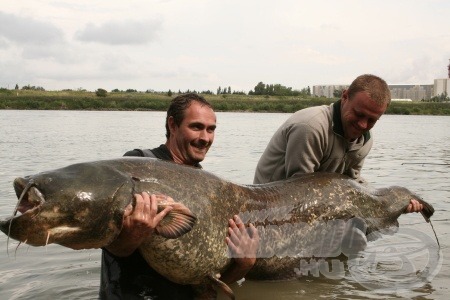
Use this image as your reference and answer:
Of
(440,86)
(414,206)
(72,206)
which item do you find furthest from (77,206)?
(440,86)

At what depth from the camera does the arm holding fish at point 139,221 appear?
316 centimetres

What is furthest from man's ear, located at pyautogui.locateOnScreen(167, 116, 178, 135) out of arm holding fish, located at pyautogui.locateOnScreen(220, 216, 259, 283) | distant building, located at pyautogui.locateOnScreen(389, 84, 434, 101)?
distant building, located at pyautogui.locateOnScreen(389, 84, 434, 101)

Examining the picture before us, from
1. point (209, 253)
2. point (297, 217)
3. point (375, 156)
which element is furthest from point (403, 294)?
point (375, 156)

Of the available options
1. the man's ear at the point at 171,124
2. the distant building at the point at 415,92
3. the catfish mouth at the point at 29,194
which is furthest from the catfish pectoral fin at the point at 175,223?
the distant building at the point at 415,92

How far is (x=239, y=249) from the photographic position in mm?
3861

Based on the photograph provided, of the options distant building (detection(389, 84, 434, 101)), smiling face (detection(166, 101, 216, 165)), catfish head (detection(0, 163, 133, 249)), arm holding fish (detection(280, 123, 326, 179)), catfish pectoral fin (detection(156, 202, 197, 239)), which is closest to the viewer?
catfish head (detection(0, 163, 133, 249))

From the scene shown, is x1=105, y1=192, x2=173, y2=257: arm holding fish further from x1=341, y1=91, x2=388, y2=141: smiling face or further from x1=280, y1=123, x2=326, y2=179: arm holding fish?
x1=341, y1=91, x2=388, y2=141: smiling face

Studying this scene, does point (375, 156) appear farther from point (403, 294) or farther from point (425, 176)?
point (403, 294)

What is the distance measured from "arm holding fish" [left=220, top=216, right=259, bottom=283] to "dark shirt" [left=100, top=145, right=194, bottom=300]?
0.33m

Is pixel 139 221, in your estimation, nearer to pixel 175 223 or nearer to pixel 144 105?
pixel 175 223

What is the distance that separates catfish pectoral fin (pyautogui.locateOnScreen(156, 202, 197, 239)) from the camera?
3.31m

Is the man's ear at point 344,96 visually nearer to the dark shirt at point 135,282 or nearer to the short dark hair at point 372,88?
the short dark hair at point 372,88

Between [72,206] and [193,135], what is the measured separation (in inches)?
49.3

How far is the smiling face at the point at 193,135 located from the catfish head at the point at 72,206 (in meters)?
0.86
